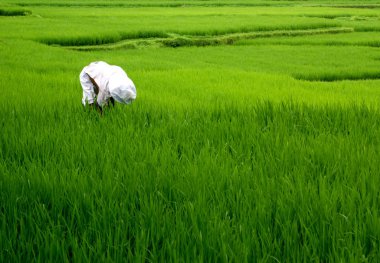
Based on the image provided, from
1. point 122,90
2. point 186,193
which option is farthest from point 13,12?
point 186,193

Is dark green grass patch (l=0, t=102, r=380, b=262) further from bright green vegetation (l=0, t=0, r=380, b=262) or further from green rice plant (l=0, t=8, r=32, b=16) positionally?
green rice plant (l=0, t=8, r=32, b=16)

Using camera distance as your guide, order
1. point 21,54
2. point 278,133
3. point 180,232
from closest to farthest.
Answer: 1. point 180,232
2. point 278,133
3. point 21,54

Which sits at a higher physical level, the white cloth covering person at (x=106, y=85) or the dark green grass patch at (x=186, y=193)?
the white cloth covering person at (x=106, y=85)

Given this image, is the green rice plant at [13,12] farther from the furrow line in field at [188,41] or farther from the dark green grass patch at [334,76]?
the dark green grass patch at [334,76]

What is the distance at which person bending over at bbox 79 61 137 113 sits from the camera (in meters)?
3.75

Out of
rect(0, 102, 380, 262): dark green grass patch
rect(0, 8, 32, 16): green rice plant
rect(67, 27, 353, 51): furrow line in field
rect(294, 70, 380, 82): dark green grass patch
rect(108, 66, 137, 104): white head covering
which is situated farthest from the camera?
rect(0, 8, 32, 16): green rice plant

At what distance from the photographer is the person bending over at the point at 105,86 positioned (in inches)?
148

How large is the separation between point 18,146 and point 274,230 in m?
1.87

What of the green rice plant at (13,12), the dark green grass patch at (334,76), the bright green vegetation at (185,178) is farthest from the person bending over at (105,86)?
the green rice plant at (13,12)

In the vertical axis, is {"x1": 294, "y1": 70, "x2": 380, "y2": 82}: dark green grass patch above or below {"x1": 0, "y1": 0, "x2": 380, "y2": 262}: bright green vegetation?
below

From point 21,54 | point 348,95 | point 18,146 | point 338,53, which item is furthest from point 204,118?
point 338,53

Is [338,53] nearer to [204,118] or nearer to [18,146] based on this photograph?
[204,118]

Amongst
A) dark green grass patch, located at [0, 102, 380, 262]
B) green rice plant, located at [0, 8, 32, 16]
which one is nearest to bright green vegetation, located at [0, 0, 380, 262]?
dark green grass patch, located at [0, 102, 380, 262]

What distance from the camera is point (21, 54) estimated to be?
9938 millimetres
